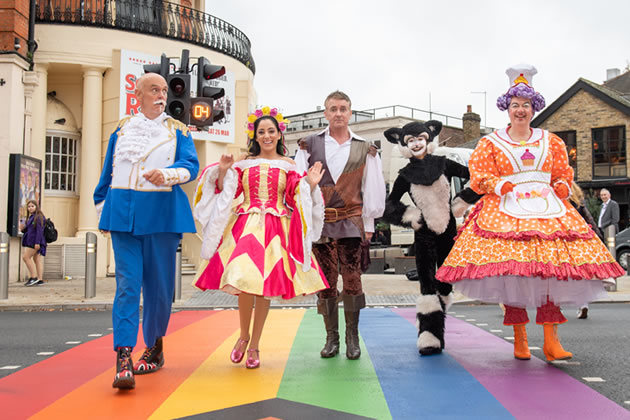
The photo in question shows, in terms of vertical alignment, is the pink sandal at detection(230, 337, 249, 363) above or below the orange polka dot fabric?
below

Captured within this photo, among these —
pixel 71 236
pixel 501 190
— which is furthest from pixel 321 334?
pixel 71 236

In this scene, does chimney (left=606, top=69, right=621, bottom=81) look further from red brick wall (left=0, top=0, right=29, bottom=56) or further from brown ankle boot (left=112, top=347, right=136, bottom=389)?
brown ankle boot (left=112, top=347, right=136, bottom=389)

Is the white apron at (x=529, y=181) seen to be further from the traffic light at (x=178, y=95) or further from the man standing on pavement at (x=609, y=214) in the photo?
the man standing on pavement at (x=609, y=214)

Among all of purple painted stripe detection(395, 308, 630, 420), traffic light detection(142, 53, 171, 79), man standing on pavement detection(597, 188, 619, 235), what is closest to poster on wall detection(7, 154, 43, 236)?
traffic light detection(142, 53, 171, 79)

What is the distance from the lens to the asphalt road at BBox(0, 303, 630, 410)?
4.66m

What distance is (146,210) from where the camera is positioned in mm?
4410

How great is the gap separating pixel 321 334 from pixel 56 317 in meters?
4.47

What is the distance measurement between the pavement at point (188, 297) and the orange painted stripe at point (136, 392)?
13.9ft

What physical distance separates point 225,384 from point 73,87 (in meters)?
15.6

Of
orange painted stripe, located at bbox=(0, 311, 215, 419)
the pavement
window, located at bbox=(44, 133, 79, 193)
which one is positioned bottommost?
the pavement

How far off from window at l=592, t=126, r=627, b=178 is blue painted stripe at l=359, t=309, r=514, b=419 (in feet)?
85.4

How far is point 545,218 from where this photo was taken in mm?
4691

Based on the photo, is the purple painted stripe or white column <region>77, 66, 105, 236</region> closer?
the purple painted stripe

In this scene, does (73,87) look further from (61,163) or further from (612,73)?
(612,73)
